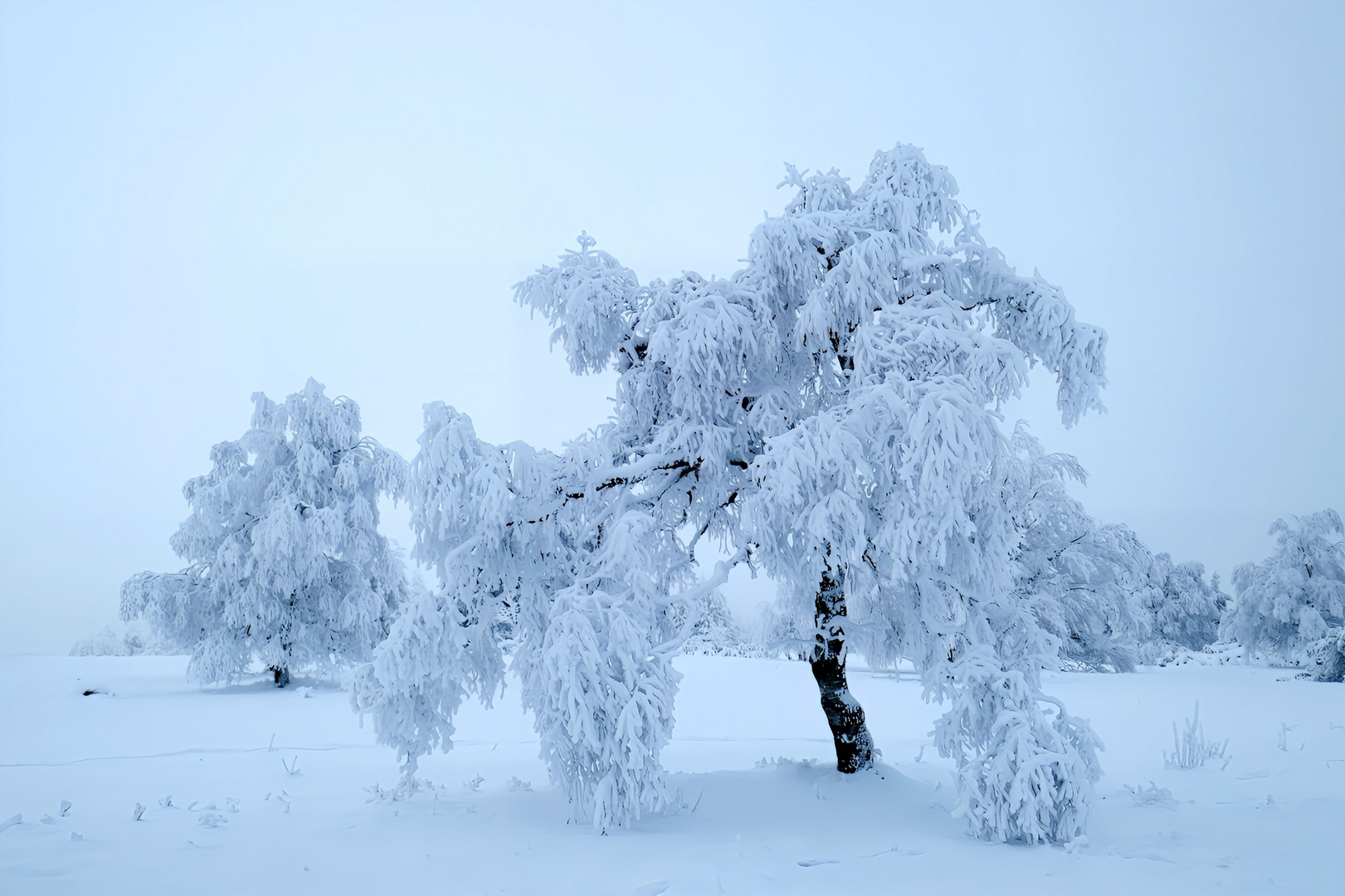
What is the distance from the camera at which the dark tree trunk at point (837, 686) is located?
789 cm

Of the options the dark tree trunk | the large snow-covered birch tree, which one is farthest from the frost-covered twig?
the dark tree trunk

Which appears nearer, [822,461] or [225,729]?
[822,461]

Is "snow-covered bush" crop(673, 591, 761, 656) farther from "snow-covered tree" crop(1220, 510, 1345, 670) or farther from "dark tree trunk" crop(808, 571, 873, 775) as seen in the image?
"dark tree trunk" crop(808, 571, 873, 775)

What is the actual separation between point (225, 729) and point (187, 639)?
24.1 ft

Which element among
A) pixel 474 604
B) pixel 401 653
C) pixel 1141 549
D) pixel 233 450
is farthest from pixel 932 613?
pixel 1141 549

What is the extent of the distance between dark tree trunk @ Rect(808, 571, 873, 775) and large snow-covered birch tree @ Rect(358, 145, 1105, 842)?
0.09ft

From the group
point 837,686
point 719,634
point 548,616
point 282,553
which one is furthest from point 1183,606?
point 548,616

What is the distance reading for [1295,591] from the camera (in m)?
22.7

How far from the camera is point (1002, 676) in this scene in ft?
21.7

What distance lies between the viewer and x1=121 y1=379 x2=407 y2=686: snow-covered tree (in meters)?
18.5

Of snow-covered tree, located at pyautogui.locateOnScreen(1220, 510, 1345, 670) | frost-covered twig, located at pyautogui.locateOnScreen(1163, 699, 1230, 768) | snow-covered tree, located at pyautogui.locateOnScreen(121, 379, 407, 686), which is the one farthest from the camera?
snow-covered tree, located at pyautogui.locateOnScreen(1220, 510, 1345, 670)

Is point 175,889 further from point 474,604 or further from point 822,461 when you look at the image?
point 822,461

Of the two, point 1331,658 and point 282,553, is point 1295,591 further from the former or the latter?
A: point 282,553

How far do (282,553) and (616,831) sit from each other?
14.5 m
